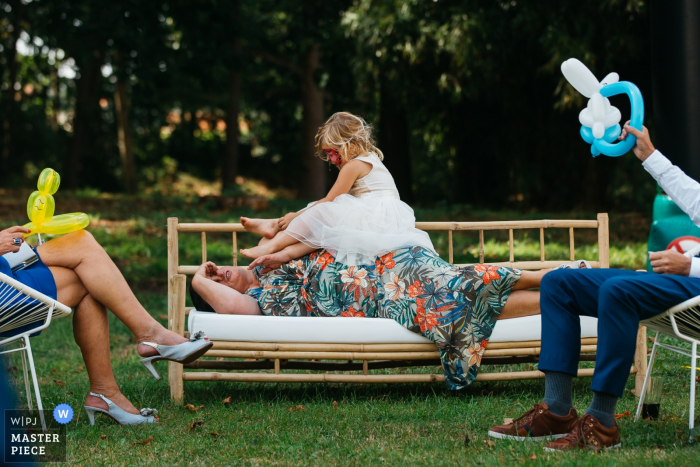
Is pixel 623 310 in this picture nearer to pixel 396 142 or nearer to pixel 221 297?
pixel 221 297

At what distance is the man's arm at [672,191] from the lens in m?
2.62

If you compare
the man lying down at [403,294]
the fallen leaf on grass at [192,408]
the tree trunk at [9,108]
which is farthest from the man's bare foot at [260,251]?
the tree trunk at [9,108]

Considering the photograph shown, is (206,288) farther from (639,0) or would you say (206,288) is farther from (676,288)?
(639,0)

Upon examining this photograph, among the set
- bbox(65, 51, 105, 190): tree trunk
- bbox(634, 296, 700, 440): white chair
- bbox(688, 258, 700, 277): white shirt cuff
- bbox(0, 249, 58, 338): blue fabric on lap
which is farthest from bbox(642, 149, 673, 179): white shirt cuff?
bbox(65, 51, 105, 190): tree trunk

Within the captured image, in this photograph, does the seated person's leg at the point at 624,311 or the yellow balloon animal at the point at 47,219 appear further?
the yellow balloon animal at the point at 47,219

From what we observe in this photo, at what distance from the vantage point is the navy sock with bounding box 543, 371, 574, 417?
2732mm

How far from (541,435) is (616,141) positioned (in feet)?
4.26

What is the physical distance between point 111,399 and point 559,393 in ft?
6.47

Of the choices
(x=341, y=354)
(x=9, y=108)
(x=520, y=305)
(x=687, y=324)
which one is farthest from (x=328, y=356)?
(x=9, y=108)

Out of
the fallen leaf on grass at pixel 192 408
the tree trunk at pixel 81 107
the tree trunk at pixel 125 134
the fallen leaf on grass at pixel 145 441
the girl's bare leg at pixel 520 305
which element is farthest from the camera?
Result: the tree trunk at pixel 125 134

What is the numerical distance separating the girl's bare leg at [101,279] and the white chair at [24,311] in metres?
0.23

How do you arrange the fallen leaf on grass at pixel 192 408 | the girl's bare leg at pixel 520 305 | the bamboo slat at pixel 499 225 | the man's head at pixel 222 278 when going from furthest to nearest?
the bamboo slat at pixel 499 225 < the man's head at pixel 222 278 < the girl's bare leg at pixel 520 305 < the fallen leaf on grass at pixel 192 408

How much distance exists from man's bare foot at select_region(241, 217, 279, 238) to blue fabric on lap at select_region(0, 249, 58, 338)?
1082 mm

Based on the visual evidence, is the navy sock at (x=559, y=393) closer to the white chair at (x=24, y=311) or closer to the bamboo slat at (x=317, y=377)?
the bamboo slat at (x=317, y=377)
